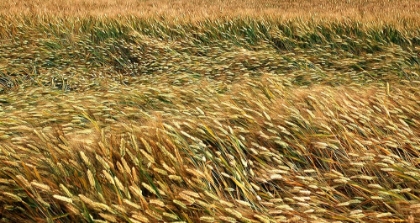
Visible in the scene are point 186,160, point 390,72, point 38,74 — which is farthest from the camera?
point 38,74

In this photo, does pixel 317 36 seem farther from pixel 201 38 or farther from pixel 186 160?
pixel 186 160

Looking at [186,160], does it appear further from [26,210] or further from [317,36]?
[317,36]

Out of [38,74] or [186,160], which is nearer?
[186,160]

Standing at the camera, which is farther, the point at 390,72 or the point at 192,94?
the point at 390,72

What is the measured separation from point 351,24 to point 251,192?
5.52 metres

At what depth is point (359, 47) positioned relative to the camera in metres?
6.13

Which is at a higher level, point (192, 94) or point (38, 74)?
point (192, 94)

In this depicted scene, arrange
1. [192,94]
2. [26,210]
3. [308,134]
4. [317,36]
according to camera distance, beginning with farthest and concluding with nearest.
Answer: [317,36] < [192,94] < [308,134] < [26,210]

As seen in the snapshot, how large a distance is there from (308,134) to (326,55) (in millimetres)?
4064

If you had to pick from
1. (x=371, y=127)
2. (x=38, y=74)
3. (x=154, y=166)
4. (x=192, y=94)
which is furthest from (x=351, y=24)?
(x=154, y=166)

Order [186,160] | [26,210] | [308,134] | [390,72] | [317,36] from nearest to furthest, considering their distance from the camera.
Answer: [26,210], [186,160], [308,134], [390,72], [317,36]

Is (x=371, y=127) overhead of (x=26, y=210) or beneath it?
overhead

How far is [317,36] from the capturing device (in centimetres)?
646

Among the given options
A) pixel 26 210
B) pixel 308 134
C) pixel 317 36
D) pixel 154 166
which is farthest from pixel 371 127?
pixel 317 36
